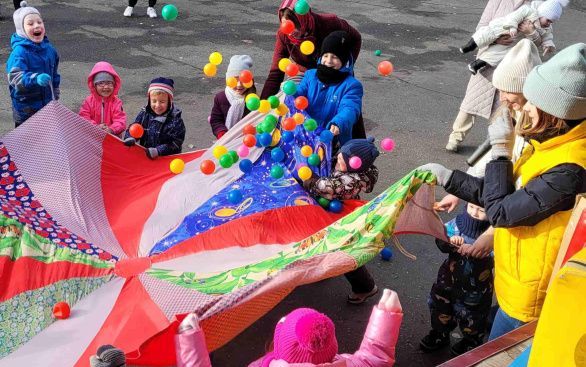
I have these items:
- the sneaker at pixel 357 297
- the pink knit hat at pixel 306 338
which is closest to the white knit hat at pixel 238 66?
the sneaker at pixel 357 297

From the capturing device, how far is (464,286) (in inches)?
A: 144

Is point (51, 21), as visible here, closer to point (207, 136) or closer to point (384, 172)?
point (207, 136)

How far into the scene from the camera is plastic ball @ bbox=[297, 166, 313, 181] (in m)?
4.45

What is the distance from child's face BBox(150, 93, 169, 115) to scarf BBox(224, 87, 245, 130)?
513 mm

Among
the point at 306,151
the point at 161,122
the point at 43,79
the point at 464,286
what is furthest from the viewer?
the point at 161,122

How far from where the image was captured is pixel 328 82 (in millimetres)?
4688

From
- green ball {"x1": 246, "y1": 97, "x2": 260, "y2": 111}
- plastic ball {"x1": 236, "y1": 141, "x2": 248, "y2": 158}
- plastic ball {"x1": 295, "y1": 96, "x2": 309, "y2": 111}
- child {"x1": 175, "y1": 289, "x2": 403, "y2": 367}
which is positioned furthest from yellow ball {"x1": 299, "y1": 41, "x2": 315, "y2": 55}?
child {"x1": 175, "y1": 289, "x2": 403, "y2": 367}

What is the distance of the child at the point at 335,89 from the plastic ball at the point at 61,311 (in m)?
1.99

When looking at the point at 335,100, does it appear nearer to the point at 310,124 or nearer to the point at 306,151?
the point at 310,124

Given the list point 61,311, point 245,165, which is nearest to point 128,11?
point 245,165

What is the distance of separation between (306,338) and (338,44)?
273 centimetres

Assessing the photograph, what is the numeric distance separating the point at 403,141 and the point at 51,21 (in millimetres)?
6095

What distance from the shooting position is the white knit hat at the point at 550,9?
5797mm

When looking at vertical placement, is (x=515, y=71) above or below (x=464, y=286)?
above
